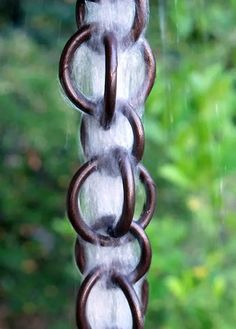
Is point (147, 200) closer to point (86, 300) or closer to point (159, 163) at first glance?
point (86, 300)

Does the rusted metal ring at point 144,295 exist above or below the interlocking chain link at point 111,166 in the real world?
below

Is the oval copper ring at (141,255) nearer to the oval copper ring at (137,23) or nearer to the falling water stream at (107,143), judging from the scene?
the falling water stream at (107,143)

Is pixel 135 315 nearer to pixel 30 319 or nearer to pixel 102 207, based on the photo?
pixel 102 207

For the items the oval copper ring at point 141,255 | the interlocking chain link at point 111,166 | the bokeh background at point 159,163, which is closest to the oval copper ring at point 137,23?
the interlocking chain link at point 111,166

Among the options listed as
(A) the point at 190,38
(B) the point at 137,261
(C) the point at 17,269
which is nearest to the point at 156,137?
(A) the point at 190,38

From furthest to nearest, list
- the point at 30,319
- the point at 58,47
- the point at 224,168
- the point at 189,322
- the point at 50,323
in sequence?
the point at 30,319, the point at 50,323, the point at 58,47, the point at 189,322, the point at 224,168

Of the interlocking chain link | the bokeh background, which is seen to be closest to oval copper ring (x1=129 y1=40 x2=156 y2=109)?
the interlocking chain link

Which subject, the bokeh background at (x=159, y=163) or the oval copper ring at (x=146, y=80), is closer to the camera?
the oval copper ring at (x=146, y=80)
